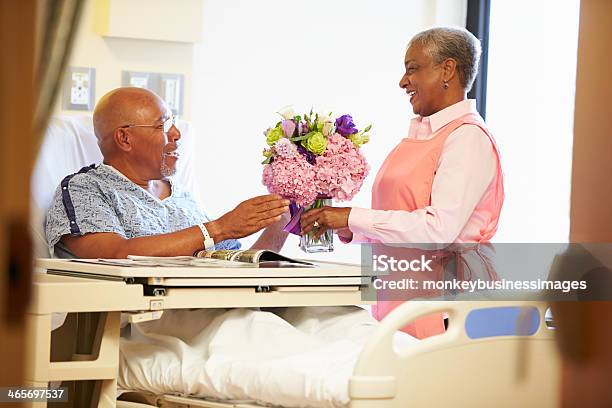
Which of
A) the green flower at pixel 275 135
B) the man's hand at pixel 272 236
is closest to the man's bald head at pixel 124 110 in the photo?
the man's hand at pixel 272 236

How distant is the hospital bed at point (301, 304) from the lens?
1756 mm

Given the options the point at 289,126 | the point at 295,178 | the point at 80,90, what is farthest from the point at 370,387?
the point at 80,90

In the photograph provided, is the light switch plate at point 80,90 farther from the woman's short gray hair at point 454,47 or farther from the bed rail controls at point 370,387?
the bed rail controls at point 370,387

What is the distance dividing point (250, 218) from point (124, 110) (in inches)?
27.1

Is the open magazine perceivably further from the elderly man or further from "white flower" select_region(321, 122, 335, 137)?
"white flower" select_region(321, 122, 335, 137)

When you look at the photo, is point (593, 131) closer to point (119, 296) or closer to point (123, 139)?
point (119, 296)

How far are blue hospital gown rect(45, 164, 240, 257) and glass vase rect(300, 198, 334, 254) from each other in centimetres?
54

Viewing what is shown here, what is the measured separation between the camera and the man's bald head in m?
3.13

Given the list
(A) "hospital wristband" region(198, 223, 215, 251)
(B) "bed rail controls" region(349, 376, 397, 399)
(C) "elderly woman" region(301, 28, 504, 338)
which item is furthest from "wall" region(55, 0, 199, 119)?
(B) "bed rail controls" region(349, 376, 397, 399)

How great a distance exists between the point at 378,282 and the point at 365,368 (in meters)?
0.89

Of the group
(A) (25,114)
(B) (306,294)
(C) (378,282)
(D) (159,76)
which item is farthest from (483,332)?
(D) (159,76)

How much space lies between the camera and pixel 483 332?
1.89m

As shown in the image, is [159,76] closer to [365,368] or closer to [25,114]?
[365,368]

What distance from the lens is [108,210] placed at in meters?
2.88
